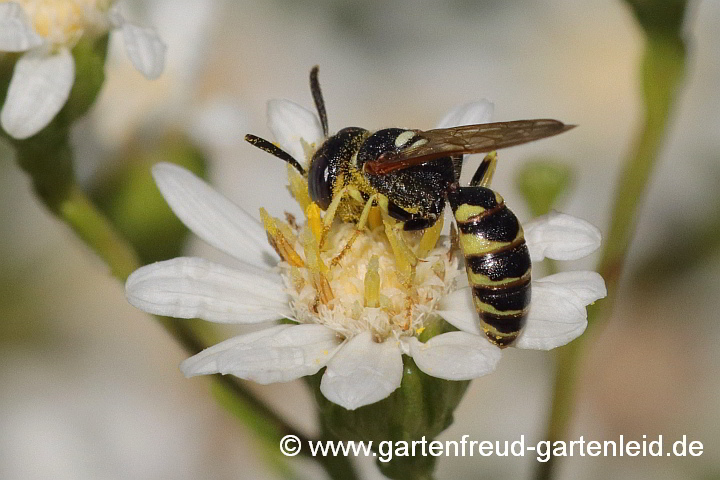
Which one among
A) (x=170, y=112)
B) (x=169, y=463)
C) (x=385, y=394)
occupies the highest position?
(x=170, y=112)

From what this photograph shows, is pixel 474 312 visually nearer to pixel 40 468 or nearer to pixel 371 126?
pixel 40 468

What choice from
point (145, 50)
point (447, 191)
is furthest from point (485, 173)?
point (145, 50)

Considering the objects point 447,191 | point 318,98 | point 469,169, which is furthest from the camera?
point 469,169

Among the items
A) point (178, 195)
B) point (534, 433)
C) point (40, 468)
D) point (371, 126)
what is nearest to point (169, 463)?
point (40, 468)

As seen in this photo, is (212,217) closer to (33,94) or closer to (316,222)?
(316,222)

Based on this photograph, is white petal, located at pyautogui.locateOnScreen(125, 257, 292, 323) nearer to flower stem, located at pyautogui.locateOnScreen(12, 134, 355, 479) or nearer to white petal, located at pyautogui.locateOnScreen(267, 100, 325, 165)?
flower stem, located at pyautogui.locateOnScreen(12, 134, 355, 479)

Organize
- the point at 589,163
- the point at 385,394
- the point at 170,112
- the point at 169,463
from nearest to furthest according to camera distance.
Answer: the point at 385,394 → the point at 170,112 → the point at 169,463 → the point at 589,163

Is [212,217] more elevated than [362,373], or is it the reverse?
[212,217]
